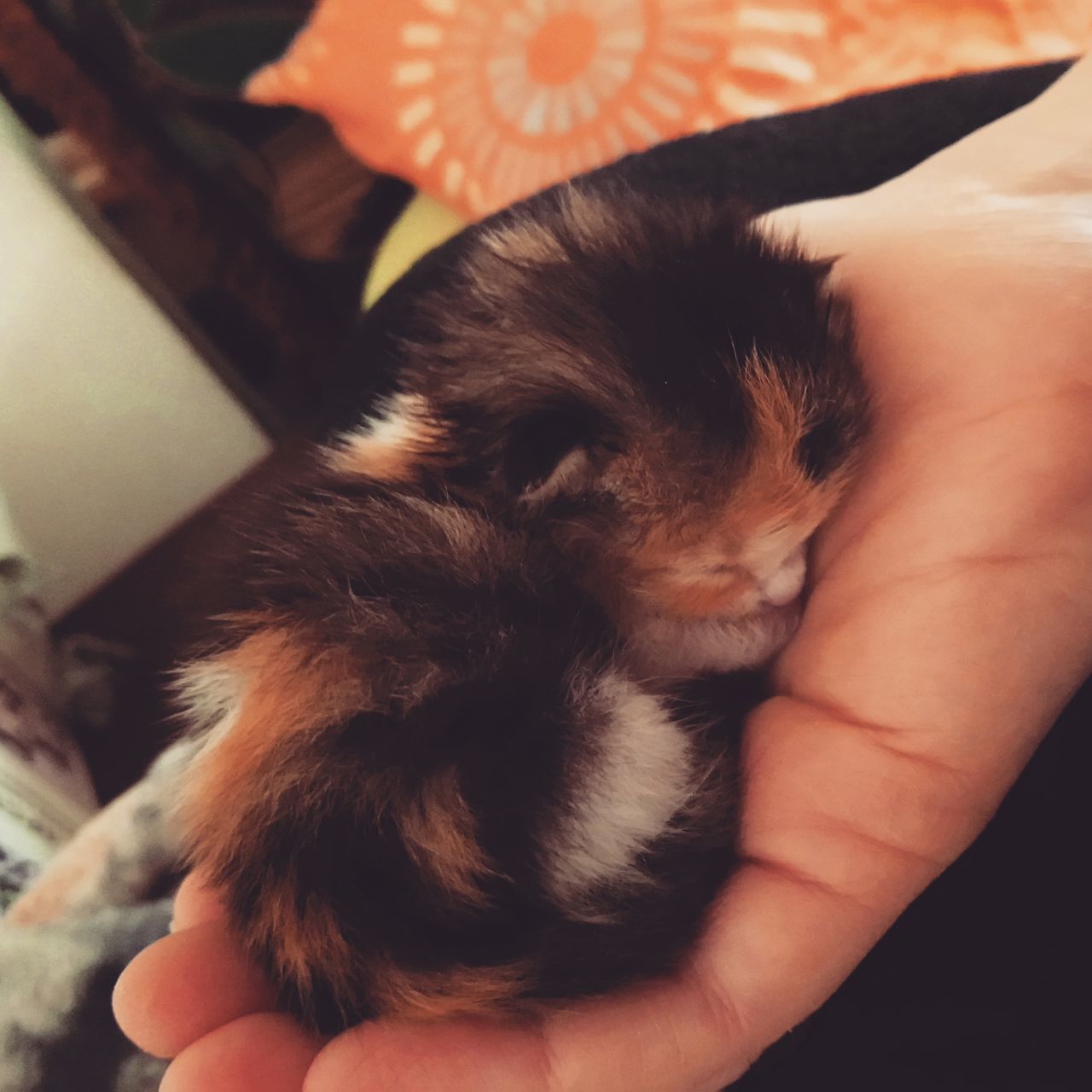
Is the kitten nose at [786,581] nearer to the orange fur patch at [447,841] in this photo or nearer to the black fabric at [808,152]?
the orange fur patch at [447,841]

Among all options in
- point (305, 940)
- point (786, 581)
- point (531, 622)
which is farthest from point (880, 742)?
point (305, 940)

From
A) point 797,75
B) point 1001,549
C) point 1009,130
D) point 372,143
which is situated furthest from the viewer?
point 372,143

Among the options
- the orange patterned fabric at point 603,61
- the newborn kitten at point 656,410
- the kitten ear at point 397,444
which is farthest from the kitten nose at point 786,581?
the orange patterned fabric at point 603,61

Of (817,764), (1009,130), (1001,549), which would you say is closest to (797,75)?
(1009,130)

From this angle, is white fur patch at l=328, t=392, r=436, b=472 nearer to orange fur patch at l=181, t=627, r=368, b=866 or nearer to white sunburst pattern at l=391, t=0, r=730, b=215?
orange fur patch at l=181, t=627, r=368, b=866

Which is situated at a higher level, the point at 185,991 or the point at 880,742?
the point at 185,991

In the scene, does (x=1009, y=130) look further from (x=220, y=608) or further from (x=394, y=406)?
(x=220, y=608)

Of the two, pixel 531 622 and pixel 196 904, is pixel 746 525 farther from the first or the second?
pixel 196 904
